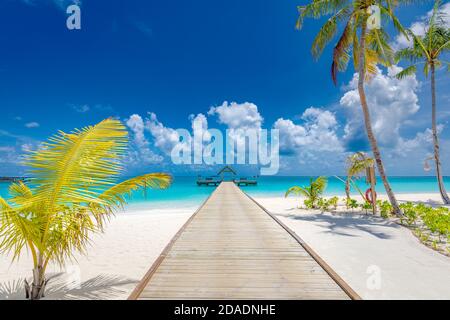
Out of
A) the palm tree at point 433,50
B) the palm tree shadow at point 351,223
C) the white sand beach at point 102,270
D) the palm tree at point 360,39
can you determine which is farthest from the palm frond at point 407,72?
the white sand beach at point 102,270

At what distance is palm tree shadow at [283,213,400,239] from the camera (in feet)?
28.4

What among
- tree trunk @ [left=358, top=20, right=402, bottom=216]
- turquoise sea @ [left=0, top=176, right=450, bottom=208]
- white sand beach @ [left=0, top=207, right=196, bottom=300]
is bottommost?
turquoise sea @ [left=0, top=176, right=450, bottom=208]

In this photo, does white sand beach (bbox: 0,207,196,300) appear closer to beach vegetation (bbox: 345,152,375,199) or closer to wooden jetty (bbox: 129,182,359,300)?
wooden jetty (bbox: 129,182,359,300)

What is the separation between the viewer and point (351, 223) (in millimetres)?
10086

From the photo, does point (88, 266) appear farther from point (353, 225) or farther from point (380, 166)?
point (380, 166)

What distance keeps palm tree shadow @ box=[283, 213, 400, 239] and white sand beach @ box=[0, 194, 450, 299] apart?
0.03 m

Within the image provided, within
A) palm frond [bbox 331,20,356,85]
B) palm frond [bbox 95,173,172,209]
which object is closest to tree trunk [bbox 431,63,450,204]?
palm frond [bbox 331,20,356,85]

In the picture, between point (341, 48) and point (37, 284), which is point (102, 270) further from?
point (341, 48)

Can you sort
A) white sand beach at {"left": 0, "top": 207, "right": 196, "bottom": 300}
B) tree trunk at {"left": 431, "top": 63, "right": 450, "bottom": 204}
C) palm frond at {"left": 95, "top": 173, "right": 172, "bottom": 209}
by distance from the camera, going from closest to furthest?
palm frond at {"left": 95, "top": 173, "right": 172, "bottom": 209} → white sand beach at {"left": 0, "top": 207, "right": 196, "bottom": 300} → tree trunk at {"left": 431, "top": 63, "right": 450, "bottom": 204}

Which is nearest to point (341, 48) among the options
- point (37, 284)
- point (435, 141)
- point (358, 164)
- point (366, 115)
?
point (366, 115)

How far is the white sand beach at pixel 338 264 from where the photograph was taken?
440cm

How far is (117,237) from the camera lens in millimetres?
9016
